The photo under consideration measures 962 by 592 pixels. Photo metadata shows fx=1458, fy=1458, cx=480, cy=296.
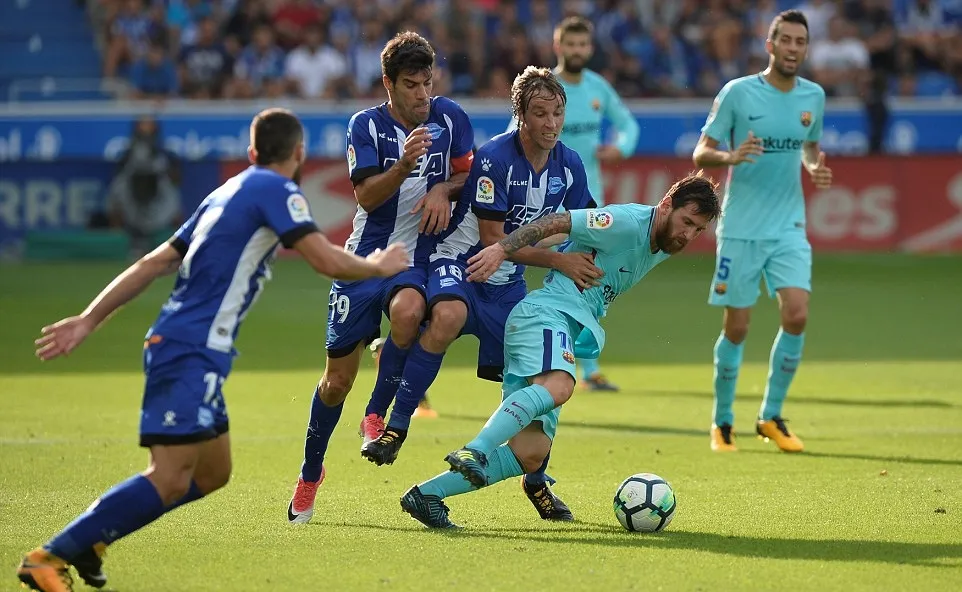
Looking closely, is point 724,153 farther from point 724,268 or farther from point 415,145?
point 415,145

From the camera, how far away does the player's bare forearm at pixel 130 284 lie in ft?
18.5

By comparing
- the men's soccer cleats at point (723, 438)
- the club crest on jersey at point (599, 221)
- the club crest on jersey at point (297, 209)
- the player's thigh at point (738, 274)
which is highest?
the club crest on jersey at point (297, 209)

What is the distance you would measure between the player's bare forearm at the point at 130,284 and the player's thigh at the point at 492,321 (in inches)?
73.2

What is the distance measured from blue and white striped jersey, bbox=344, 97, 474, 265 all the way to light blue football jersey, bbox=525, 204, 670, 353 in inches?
31.5

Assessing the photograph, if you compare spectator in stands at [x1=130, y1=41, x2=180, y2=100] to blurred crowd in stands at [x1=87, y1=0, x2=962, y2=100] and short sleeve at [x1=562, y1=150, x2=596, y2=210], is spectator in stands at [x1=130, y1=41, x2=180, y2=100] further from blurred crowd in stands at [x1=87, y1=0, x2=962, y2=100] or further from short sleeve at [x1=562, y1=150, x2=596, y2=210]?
short sleeve at [x1=562, y1=150, x2=596, y2=210]

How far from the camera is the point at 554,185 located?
7.31m

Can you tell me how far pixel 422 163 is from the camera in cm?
754

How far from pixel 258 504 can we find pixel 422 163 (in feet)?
6.35

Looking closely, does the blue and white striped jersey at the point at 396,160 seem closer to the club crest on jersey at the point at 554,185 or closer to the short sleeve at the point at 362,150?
the short sleeve at the point at 362,150

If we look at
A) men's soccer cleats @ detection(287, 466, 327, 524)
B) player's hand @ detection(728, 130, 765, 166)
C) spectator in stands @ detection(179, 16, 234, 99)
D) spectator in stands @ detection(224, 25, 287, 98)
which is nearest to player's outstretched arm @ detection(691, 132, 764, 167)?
player's hand @ detection(728, 130, 765, 166)

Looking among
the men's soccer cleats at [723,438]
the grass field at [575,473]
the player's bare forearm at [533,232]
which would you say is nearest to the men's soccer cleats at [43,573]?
the grass field at [575,473]

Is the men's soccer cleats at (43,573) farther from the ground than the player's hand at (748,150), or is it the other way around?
the player's hand at (748,150)

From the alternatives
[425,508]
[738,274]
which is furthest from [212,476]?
[738,274]

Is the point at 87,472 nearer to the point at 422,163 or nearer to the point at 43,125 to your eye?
the point at 422,163
